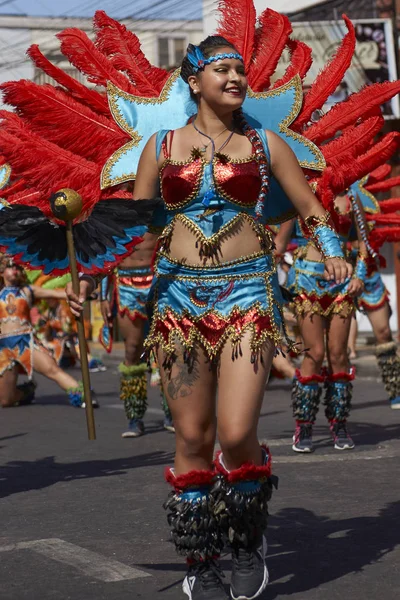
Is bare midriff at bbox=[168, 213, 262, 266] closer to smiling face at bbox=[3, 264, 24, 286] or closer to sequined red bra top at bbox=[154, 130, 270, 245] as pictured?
sequined red bra top at bbox=[154, 130, 270, 245]

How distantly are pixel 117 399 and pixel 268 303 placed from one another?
9237 millimetres

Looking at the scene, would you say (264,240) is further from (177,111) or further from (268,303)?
(177,111)

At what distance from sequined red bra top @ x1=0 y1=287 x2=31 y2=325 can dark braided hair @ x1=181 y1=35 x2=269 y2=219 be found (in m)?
8.37

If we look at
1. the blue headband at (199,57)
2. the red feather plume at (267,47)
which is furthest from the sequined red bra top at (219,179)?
the red feather plume at (267,47)

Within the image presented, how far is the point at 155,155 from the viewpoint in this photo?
16.4 feet

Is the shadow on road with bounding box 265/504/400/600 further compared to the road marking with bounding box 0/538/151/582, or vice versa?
the road marking with bounding box 0/538/151/582

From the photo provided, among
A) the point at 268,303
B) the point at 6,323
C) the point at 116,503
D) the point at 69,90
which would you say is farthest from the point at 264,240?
the point at 6,323

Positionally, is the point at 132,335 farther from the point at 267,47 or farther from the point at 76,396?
the point at 267,47

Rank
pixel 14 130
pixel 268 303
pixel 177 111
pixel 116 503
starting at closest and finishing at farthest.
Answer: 1. pixel 268 303
2. pixel 177 111
3. pixel 14 130
4. pixel 116 503

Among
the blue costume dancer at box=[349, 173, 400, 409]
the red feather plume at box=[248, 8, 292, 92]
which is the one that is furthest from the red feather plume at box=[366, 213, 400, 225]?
Answer: the red feather plume at box=[248, 8, 292, 92]

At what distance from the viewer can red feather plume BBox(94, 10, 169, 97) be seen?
6.01 m

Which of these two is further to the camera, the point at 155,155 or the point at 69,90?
the point at 69,90

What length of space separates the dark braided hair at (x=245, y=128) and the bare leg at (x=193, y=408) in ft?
2.25

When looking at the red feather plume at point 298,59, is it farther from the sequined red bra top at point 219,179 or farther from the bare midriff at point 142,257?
the bare midriff at point 142,257
